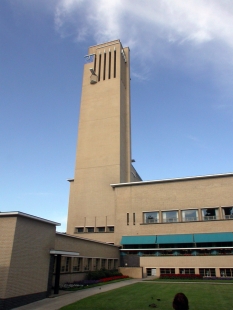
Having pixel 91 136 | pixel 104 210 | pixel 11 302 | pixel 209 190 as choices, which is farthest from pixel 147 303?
pixel 91 136

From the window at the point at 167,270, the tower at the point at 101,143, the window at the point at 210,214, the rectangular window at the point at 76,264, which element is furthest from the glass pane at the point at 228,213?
the rectangular window at the point at 76,264

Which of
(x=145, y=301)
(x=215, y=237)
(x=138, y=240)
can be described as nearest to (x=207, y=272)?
(x=215, y=237)

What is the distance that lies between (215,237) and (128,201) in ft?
46.4

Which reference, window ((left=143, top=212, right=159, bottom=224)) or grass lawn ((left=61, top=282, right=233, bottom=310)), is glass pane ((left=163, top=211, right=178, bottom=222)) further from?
grass lawn ((left=61, top=282, right=233, bottom=310))

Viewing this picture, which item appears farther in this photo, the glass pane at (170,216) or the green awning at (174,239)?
the glass pane at (170,216)

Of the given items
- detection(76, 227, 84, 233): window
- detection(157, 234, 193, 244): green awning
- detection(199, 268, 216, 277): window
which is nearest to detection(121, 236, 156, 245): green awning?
detection(157, 234, 193, 244): green awning

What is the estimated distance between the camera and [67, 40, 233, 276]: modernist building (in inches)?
1528

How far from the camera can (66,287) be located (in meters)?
24.5

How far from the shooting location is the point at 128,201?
149ft

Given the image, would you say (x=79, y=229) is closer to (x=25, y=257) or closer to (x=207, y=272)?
(x=207, y=272)

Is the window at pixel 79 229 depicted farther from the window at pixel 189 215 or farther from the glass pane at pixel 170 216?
the window at pixel 189 215

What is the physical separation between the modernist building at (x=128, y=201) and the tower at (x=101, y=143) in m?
0.16

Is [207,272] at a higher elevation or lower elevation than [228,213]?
lower

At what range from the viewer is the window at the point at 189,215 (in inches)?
1639
